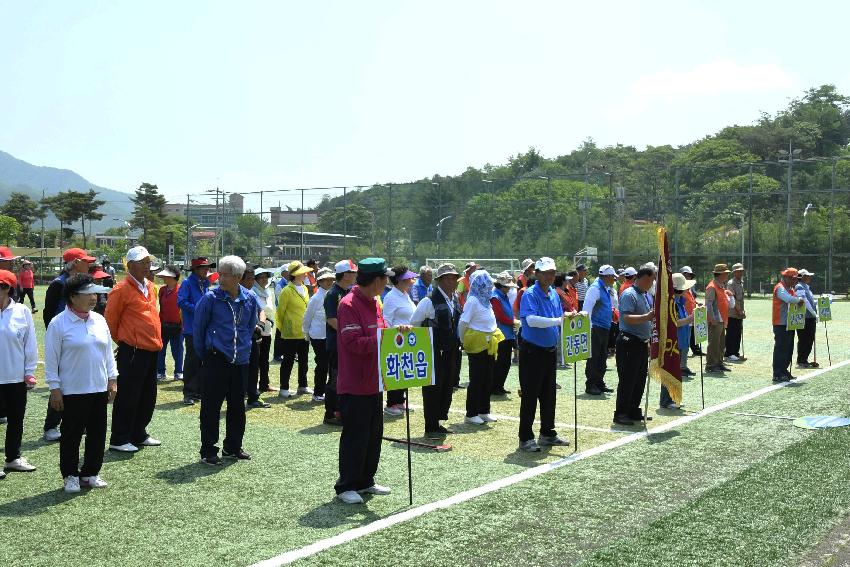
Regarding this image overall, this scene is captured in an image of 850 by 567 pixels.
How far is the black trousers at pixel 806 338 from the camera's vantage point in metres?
15.7

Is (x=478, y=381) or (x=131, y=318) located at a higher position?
(x=131, y=318)

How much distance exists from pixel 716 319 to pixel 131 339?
35.0 feet

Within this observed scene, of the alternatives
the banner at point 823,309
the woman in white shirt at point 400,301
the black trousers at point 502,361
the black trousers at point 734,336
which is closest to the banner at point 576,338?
the woman in white shirt at point 400,301

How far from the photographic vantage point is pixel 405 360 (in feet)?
23.4

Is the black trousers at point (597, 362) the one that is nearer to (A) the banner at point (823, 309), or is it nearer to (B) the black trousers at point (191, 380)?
(A) the banner at point (823, 309)

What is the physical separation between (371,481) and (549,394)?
2.64 metres

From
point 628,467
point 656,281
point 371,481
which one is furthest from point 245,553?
point 656,281

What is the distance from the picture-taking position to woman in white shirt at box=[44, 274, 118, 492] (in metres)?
7.14

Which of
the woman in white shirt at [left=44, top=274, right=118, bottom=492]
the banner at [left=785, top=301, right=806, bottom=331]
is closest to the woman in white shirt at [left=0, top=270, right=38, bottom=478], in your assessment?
the woman in white shirt at [left=44, top=274, right=118, bottom=492]

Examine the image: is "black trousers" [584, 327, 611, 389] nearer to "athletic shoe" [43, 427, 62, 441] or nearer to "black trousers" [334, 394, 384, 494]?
"black trousers" [334, 394, 384, 494]

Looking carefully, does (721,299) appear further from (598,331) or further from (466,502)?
(466,502)

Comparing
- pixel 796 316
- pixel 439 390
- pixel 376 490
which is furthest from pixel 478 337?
pixel 796 316

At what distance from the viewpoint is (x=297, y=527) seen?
6.29 metres

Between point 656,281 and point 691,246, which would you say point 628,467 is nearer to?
point 656,281
